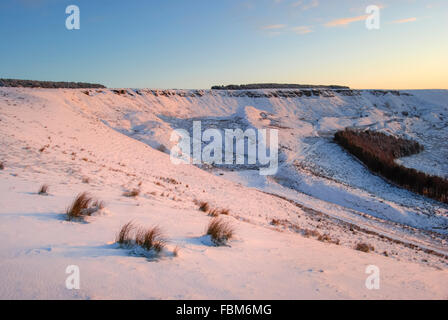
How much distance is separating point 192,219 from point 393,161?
1988 centimetres

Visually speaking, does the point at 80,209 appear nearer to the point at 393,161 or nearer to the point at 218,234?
the point at 218,234

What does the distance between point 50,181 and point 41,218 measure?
294 cm

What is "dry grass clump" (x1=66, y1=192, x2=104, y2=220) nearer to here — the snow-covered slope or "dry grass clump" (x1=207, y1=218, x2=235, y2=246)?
the snow-covered slope

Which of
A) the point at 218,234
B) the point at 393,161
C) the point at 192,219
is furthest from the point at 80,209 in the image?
the point at 393,161

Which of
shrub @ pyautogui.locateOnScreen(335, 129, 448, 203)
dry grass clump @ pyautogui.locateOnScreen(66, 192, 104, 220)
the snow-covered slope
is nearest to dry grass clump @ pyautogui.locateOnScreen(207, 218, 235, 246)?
the snow-covered slope

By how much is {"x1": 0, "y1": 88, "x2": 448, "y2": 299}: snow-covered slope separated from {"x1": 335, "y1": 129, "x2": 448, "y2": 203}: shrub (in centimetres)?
86

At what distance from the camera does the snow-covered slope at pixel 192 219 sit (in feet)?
9.31

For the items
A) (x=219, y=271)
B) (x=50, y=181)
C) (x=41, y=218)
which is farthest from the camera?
(x=50, y=181)

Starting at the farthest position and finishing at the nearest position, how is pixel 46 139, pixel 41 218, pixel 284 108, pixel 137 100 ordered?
pixel 284 108, pixel 137 100, pixel 46 139, pixel 41 218

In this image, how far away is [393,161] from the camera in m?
20.6
